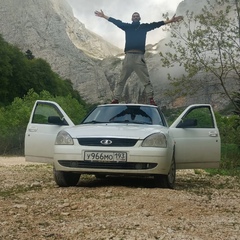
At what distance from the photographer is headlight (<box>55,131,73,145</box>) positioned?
8.68 m

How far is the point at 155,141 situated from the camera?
27.8 feet

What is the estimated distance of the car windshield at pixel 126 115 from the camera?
9664 millimetres

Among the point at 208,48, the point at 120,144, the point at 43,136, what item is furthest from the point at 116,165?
the point at 208,48

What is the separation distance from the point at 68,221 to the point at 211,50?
45.1 ft

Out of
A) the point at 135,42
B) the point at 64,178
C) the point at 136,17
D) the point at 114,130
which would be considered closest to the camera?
the point at 114,130

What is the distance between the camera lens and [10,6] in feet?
463

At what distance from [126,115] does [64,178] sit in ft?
5.17

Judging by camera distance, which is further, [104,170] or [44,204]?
[104,170]

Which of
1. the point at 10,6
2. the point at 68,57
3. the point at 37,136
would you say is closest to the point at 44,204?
the point at 37,136

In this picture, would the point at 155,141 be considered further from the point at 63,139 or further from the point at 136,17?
the point at 136,17

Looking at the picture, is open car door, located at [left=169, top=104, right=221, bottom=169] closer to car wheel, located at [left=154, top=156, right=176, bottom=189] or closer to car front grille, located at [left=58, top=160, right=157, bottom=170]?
car wheel, located at [left=154, top=156, right=176, bottom=189]

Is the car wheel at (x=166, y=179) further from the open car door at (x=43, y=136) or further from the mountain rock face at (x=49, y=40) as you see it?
the mountain rock face at (x=49, y=40)

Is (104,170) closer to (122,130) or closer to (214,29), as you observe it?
(122,130)

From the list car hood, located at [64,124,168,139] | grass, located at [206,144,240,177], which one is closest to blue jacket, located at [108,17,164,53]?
car hood, located at [64,124,168,139]
